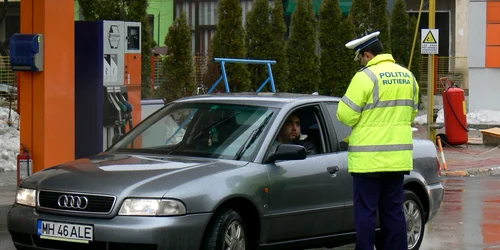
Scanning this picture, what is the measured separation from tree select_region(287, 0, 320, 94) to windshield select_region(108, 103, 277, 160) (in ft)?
49.2

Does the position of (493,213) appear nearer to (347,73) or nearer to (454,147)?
(454,147)

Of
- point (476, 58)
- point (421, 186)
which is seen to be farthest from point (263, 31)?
point (421, 186)

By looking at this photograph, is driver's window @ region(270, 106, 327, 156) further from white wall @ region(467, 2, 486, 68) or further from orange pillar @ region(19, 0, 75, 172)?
white wall @ region(467, 2, 486, 68)

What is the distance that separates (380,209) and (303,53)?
16.1 meters

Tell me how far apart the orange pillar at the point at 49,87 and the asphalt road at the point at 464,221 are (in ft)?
2.99

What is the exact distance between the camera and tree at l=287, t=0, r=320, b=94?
23609 millimetres

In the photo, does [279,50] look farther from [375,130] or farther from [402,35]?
[375,130]

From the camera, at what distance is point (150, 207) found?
6781 millimetres

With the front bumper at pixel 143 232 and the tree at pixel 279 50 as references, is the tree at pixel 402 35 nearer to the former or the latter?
the tree at pixel 279 50

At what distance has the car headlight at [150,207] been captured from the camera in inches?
267

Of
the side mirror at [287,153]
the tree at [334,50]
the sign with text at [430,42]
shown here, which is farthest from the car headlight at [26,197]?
the tree at [334,50]

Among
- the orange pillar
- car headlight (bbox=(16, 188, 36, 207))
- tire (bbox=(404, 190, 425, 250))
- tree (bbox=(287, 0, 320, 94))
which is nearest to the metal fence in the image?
tree (bbox=(287, 0, 320, 94))

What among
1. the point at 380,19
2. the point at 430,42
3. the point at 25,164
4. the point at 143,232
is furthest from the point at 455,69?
the point at 143,232

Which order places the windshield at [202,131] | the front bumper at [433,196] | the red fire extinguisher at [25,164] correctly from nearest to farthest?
the windshield at [202,131] < the front bumper at [433,196] < the red fire extinguisher at [25,164]
